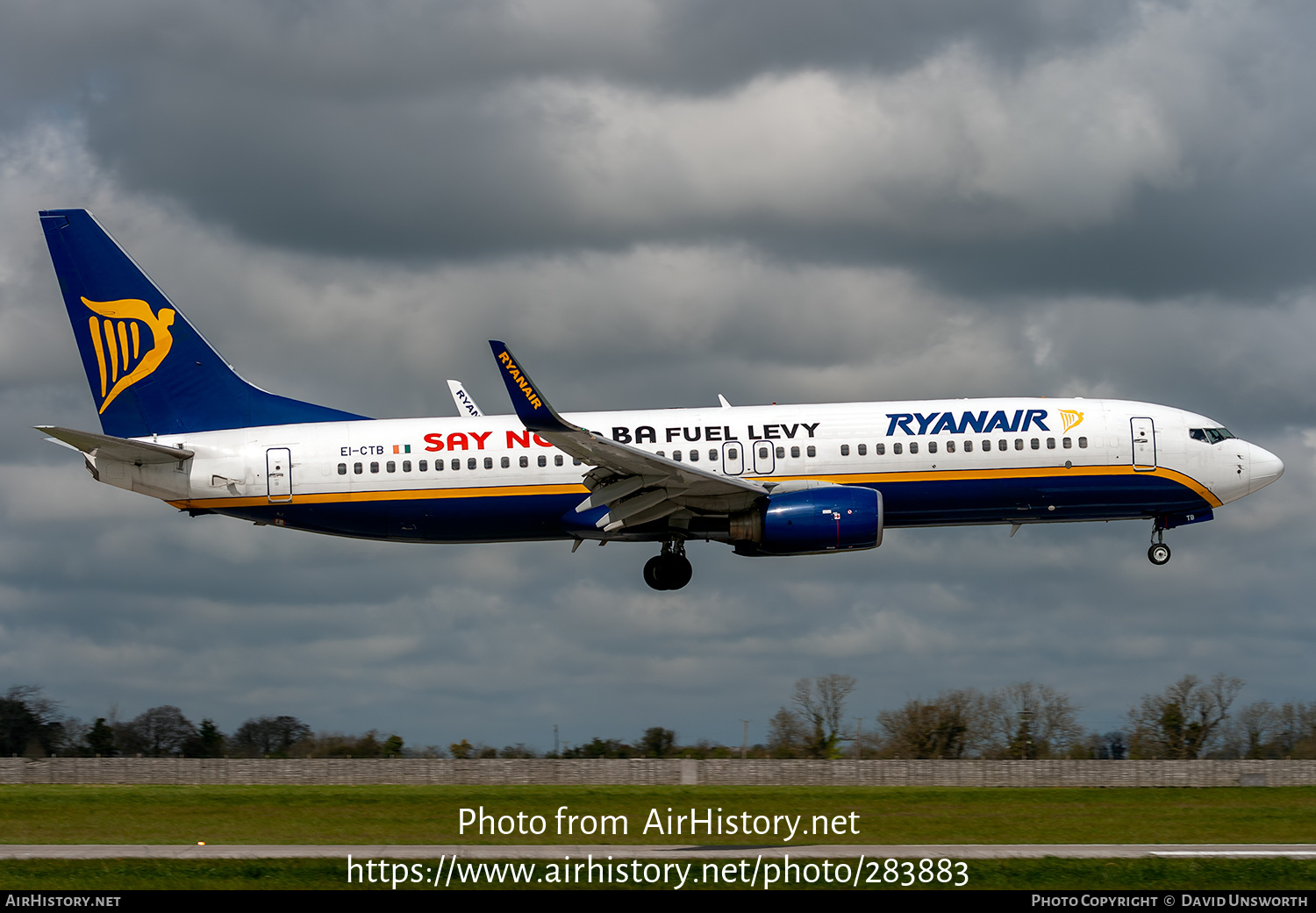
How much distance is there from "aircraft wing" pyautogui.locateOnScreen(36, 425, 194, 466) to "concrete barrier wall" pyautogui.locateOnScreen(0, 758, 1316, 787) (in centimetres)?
1211

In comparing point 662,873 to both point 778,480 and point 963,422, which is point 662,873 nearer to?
point 778,480

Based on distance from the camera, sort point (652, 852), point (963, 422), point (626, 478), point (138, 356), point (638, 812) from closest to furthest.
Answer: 1. point (652, 852)
2. point (638, 812)
3. point (626, 478)
4. point (963, 422)
5. point (138, 356)

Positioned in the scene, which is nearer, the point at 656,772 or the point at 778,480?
the point at 778,480

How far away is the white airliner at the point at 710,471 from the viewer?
39750mm

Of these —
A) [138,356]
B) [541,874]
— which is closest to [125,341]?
[138,356]

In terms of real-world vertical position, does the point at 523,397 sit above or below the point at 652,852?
above

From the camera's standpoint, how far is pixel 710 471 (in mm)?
40250

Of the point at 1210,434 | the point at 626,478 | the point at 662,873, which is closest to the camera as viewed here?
the point at 662,873

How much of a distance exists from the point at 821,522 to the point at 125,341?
2282cm

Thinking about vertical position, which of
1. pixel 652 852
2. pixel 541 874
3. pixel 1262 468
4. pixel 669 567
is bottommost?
pixel 541 874

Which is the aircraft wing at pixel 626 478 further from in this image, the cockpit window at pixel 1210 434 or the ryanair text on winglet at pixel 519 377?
the cockpit window at pixel 1210 434

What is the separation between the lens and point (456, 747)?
172 feet

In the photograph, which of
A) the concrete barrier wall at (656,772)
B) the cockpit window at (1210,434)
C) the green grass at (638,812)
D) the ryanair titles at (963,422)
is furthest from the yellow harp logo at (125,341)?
the cockpit window at (1210,434)

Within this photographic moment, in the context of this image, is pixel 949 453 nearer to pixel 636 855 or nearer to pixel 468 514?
pixel 468 514
